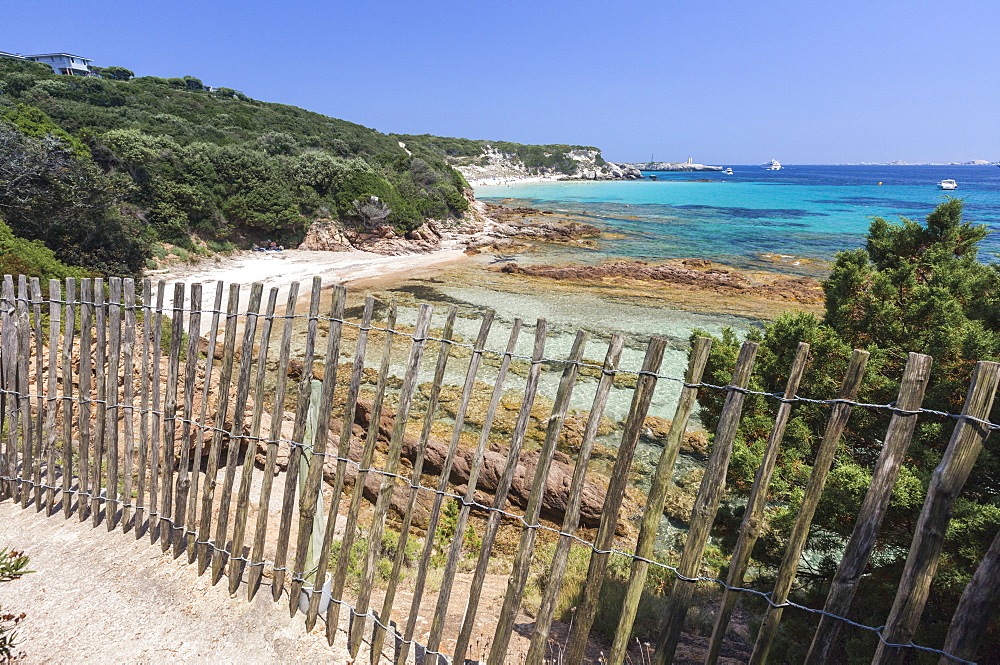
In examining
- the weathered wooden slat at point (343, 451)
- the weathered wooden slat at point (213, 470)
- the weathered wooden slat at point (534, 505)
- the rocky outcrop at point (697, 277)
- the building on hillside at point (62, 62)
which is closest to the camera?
the weathered wooden slat at point (534, 505)

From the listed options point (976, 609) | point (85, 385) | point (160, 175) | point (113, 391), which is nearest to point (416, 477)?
point (976, 609)

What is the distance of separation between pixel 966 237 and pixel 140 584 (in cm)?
785

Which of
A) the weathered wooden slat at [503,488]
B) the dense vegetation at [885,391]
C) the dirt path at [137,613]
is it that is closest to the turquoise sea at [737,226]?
the dense vegetation at [885,391]

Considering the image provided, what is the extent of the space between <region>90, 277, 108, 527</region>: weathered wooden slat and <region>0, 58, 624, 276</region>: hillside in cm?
1342

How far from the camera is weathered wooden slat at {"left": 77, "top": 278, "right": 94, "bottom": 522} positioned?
4.05m

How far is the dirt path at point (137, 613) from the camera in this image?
3.20 metres

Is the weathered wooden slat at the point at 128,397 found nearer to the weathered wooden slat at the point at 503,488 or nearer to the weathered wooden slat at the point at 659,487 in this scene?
the weathered wooden slat at the point at 503,488

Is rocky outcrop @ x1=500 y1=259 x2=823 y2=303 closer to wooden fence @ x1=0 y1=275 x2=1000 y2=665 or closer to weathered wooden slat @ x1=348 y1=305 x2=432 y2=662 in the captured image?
wooden fence @ x1=0 y1=275 x2=1000 y2=665

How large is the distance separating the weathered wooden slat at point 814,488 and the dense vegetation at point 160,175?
18144mm

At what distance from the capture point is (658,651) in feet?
8.41

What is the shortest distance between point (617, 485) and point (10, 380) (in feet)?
16.9

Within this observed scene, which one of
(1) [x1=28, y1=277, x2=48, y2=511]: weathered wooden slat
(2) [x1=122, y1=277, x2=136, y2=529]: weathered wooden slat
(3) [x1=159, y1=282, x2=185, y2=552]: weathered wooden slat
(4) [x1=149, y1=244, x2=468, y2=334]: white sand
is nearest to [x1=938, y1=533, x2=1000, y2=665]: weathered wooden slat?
(3) [x1=159, y1=282, x2=185, y2=552]: weathered wooden slat

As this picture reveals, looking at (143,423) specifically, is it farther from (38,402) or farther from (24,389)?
(24,389)

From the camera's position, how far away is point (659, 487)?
2.48 m
